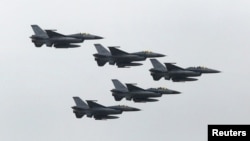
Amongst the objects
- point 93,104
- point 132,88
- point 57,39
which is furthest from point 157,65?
point 57,39

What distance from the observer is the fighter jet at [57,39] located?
18638cm

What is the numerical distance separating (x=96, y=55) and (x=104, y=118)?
14340mm

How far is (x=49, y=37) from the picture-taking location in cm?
18750

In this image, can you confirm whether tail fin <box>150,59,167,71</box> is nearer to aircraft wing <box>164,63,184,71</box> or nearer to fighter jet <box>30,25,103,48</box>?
aircraft wing <box>164,63,184,71</box>

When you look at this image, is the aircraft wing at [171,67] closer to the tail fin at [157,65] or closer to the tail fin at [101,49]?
the tail fin at [157,65]

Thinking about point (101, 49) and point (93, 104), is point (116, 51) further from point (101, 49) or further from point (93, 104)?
point (93, 104)

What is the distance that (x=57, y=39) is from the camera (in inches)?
7338

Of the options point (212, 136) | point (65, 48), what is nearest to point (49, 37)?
point (65, 48)

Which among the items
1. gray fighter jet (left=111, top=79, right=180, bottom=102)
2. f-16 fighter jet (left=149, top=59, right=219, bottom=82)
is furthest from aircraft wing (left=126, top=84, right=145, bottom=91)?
f-16 fighter jet (left=149, top=59, right=219, bottom=82)

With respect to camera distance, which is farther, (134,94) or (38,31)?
(134,94)

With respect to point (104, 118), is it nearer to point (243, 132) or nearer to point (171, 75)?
point (171, 75)

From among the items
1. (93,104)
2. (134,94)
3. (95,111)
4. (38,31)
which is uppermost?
(38,31)

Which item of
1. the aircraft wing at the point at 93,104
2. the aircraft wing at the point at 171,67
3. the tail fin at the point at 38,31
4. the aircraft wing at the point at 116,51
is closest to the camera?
the tail fin at the point at 38,31

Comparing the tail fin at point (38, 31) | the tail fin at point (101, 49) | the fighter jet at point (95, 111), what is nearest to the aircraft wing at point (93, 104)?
the fighter jet at point (95, 111)
